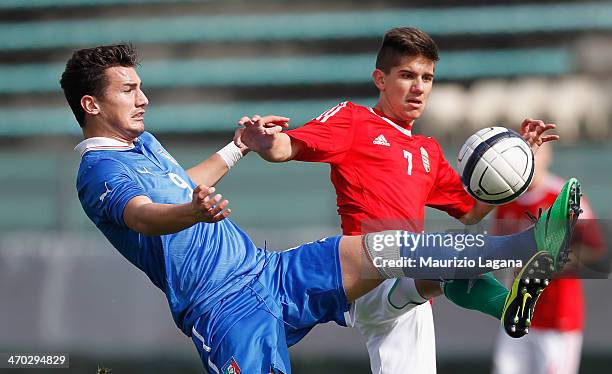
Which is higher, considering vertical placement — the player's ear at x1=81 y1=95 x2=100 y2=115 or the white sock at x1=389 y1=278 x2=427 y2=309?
the player's ear at x1=81 y1=95 x2=100 y2=115

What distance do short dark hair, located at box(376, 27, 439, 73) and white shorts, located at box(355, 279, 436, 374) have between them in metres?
1.26

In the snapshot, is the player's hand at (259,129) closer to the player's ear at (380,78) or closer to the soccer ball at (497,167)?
the player's ear at (380,78)

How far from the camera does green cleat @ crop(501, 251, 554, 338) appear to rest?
4934 millimetres

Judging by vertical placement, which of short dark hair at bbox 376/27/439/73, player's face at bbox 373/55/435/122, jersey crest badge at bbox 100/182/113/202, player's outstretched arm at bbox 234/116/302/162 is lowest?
jersey crest badge at bbox 100/182/113/202

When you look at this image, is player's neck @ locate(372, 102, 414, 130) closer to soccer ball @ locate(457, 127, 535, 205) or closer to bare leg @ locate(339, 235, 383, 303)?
soccer ball @ locate(457, 127, 535, 205)

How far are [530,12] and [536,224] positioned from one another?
24104 mm

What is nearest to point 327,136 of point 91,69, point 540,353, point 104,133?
point 104,133

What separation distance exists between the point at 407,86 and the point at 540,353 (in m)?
2.32

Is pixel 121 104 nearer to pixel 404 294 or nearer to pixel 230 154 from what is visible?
pixel 230 154

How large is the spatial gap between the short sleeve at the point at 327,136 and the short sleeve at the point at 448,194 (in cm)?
59

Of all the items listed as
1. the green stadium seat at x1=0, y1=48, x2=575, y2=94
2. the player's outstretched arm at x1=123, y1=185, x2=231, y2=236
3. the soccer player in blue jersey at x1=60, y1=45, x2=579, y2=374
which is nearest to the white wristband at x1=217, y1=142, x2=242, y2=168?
the soccer player in blue jersey at x1=60, y1=45, x2=579, y2=374

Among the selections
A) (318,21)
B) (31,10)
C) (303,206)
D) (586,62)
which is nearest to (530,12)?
(586,62)

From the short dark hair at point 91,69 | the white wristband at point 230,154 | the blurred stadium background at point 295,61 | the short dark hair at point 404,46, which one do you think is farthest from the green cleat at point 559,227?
the blurred stadium background at point 295,61

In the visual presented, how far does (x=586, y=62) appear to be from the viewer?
27.9 m
